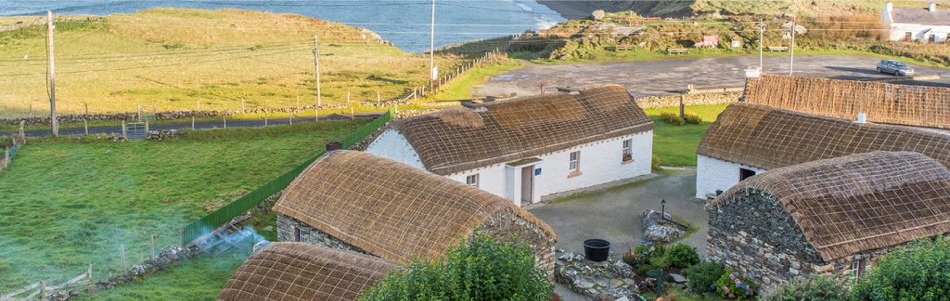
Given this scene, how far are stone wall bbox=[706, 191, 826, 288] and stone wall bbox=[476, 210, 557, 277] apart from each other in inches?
191

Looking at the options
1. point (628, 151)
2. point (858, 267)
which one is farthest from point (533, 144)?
point (858, 267)

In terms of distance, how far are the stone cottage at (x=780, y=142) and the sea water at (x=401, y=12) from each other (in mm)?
82608

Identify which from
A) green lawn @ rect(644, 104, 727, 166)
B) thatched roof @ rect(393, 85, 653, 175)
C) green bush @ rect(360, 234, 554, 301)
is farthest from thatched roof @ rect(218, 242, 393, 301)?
green lawn @ rect(644, 104, 727, 166)

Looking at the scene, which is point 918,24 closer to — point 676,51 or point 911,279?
point 676,51

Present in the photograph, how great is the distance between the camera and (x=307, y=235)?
29.4 meters

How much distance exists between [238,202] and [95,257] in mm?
5284

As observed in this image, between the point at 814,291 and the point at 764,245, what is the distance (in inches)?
283

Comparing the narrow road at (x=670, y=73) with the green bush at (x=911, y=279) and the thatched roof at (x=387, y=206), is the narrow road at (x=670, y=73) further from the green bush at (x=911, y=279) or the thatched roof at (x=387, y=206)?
the green bush at (x=911, y=279)

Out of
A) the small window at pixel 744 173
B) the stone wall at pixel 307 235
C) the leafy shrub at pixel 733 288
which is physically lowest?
the leafy shrub at pixel 733 288

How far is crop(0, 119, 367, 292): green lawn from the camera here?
31.1m

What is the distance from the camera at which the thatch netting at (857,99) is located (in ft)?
141

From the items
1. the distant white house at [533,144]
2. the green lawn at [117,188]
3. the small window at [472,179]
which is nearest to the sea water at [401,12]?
the green lawn at [117,188]

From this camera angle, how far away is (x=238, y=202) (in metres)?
34.3

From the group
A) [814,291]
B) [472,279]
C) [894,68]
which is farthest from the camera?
[894,68]
